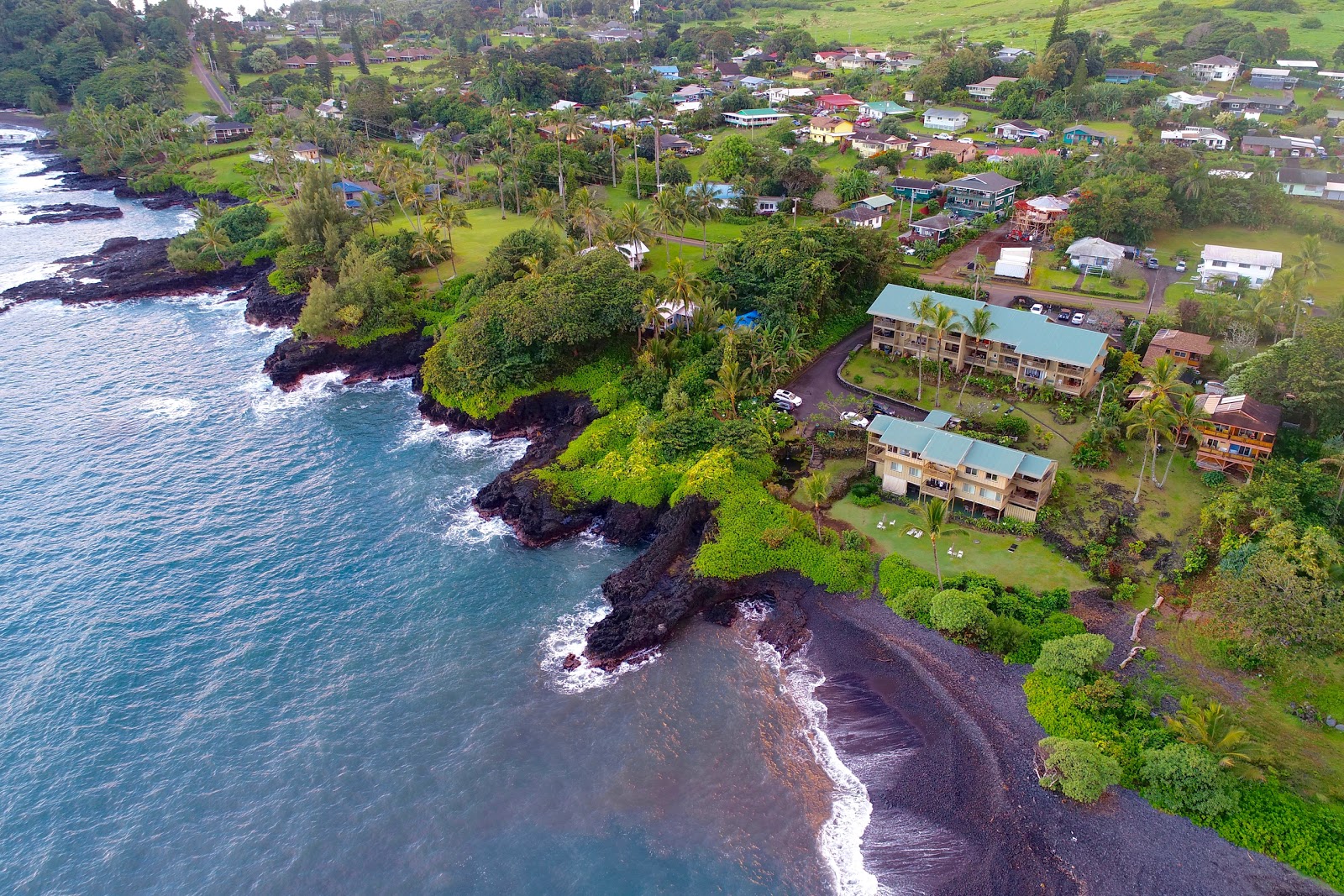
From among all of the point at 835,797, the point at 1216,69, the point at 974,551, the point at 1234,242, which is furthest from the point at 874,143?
the point at 835,797

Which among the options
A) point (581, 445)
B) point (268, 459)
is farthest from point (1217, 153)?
point (268, 459)

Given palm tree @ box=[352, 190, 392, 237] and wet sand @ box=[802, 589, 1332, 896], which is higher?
palm tree @ box=[352, 190, 392, 237]

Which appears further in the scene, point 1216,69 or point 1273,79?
point 1216,69

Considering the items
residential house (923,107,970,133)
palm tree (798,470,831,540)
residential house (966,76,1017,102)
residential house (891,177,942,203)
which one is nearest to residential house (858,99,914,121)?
residential house (923,107,970,133)

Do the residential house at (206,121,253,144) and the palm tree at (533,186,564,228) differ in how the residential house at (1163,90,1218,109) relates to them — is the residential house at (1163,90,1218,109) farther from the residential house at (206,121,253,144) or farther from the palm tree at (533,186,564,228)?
the residential house at (206,121,253,144)

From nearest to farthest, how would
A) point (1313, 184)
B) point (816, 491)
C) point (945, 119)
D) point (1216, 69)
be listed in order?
point (816, 491), point (1313, 184), point (945, 119), point (1216, 69)

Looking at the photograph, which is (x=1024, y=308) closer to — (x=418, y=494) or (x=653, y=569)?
(x=653, y=569)

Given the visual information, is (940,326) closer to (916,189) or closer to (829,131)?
(916,189)
